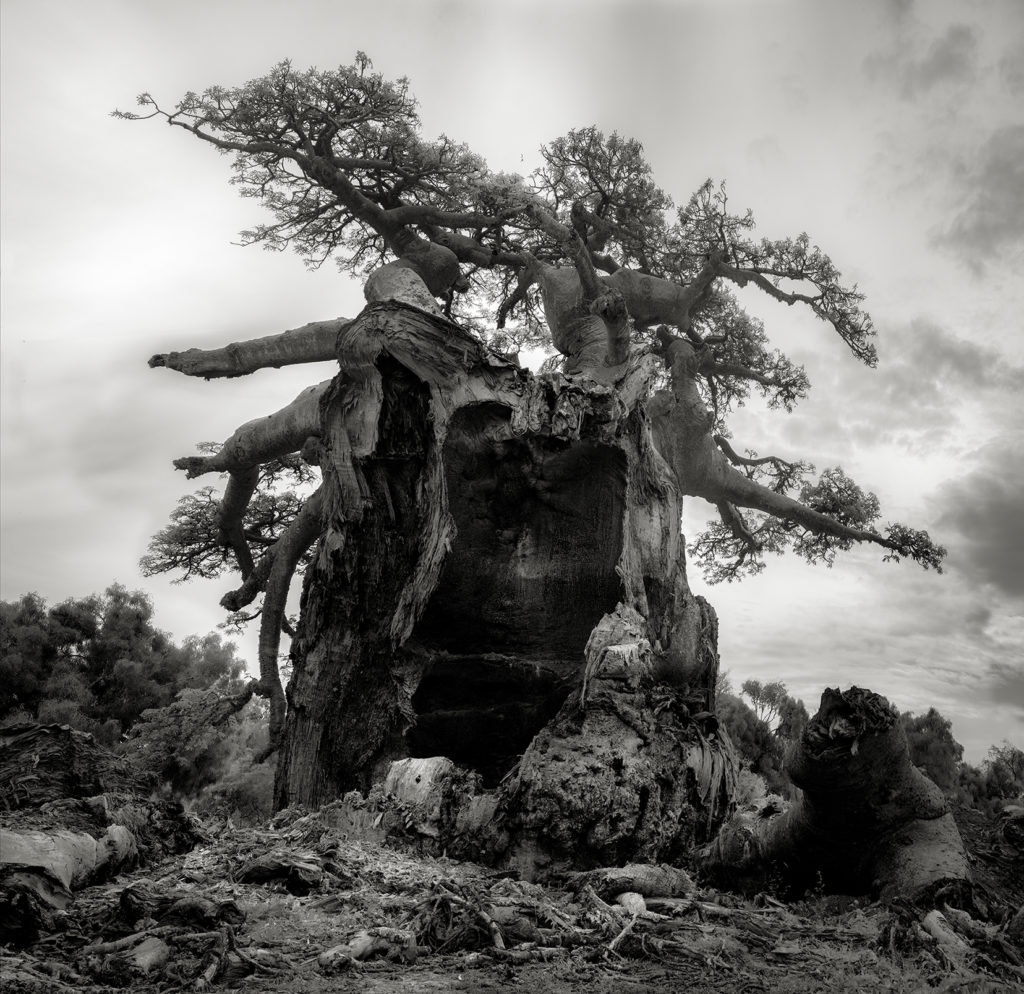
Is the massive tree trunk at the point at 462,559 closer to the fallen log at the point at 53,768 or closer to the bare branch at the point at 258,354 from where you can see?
the fallen log at the point at 53,768

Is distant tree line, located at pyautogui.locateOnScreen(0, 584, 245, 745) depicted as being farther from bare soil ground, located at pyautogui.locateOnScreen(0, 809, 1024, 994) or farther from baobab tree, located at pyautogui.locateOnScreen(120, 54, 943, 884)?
bare soil ground, located at pyautogui.locateOnScreen(0, 809, 1024, 994)

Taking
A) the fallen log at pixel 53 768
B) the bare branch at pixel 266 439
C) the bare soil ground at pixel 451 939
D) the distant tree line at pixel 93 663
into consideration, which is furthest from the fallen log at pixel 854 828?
the distant tree line at pixel 93 663

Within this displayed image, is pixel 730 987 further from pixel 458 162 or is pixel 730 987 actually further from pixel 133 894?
pixel 458 162

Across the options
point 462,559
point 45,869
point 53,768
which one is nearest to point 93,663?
point 462,559

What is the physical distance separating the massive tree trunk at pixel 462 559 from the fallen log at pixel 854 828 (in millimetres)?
1742

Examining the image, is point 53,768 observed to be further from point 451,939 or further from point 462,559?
point 462,559

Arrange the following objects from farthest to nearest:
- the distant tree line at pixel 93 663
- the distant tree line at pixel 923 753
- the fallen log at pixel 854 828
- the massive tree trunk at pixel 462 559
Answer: the distant tree line at pixel 93 663 → the distant tree line at pixel 923 753 → the massive tree trunk at pixel 462 559 → the fallen log at pixel 854 828

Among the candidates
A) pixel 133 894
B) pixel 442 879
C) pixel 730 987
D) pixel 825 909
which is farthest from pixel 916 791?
pixel 133 894

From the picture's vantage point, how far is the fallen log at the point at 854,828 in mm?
3998

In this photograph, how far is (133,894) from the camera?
3199 mm

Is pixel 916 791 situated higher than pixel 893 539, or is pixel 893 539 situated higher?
pixel 893 539

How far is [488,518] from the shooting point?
717 cm

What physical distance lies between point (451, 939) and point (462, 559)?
13.2 feet

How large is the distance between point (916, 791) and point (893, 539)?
403 inches
